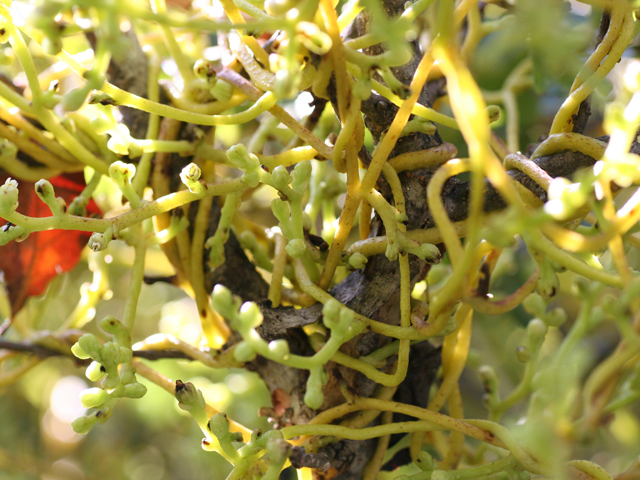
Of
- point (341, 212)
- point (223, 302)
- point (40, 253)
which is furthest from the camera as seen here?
point (40, 253)

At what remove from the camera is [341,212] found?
0.37 meters

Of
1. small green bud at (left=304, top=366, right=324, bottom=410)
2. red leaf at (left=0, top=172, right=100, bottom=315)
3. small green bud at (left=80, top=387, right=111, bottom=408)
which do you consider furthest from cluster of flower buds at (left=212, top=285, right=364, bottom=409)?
red leaf at (left=0, top=172, right=100, bottom=315)

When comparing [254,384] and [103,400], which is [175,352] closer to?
[103,400]

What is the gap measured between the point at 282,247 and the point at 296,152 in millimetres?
69

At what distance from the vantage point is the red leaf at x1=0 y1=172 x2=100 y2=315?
463 mm

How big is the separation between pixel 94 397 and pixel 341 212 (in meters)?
0.20

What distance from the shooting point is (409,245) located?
0.30 meters

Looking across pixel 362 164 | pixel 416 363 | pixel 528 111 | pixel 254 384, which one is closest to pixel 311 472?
pixel 416 363

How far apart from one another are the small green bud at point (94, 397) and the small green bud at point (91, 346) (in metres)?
0.02

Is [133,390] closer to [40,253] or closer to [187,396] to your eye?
[187,396]

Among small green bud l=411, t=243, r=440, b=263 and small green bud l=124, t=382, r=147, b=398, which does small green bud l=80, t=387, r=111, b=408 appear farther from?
small green bud l=411, t=243, r=440, b=263

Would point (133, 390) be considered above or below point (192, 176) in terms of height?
below

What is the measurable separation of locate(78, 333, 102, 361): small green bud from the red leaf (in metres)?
0.20

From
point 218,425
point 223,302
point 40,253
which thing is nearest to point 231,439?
point 218,425
